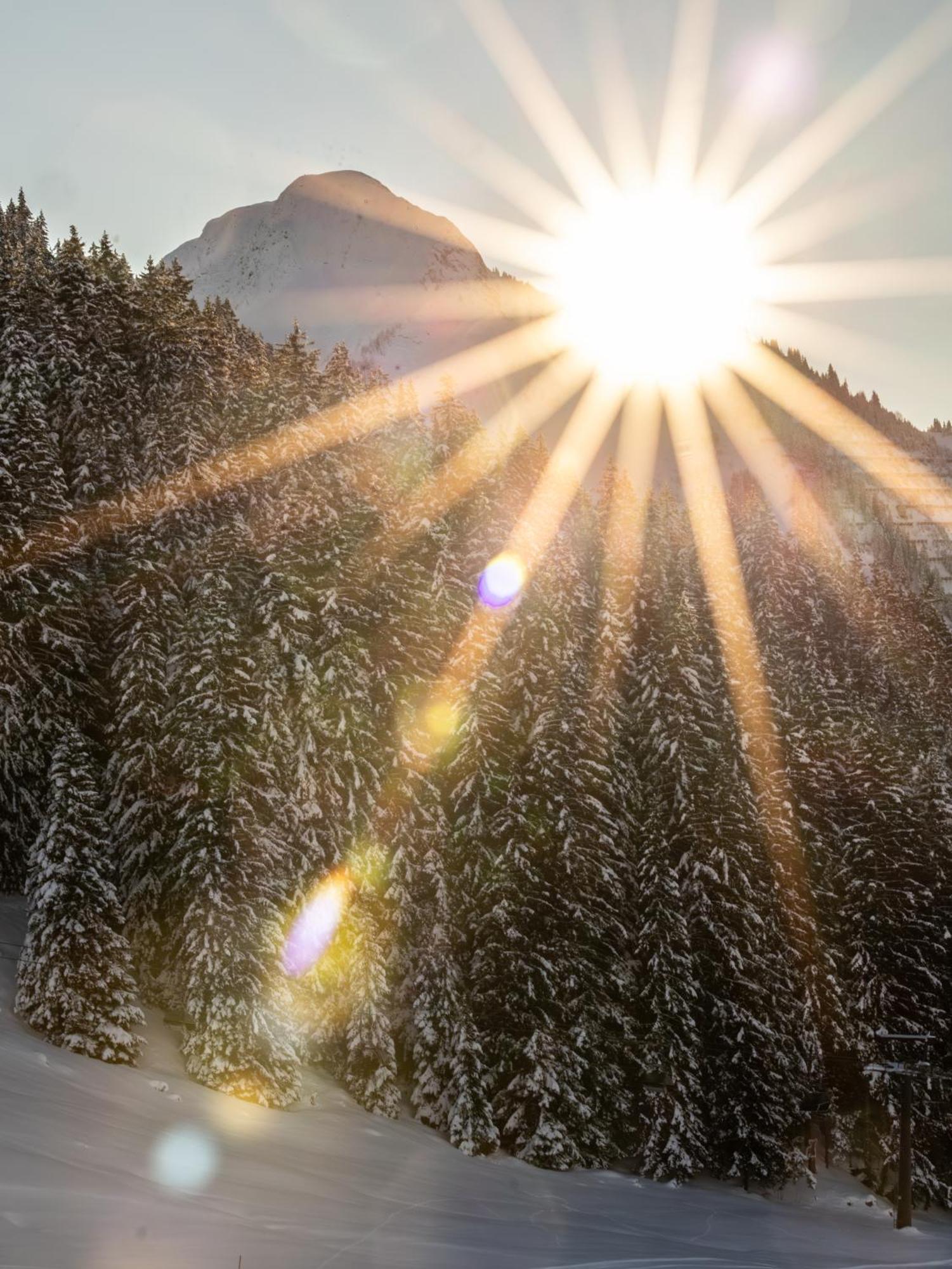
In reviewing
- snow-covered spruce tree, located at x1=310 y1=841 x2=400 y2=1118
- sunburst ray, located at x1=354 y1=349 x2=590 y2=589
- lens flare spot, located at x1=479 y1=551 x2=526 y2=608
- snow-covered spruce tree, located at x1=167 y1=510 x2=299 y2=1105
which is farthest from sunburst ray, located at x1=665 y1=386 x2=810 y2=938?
snow-covered spruce tree, located at x1=167 y1=510 x2=299 y2=1105

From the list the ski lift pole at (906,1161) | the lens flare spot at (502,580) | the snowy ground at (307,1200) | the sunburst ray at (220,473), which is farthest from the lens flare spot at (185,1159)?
the lens flare spot at (502,580)

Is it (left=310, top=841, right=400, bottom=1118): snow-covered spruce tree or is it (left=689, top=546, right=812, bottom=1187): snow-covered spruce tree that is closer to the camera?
(left=310, top=841, right=400, bottom=1118): snow-covered spruce tree

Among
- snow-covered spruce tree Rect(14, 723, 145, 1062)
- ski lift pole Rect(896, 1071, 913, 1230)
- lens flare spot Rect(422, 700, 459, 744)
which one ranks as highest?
lens flare spot Rect(422, 700, 459, 744)

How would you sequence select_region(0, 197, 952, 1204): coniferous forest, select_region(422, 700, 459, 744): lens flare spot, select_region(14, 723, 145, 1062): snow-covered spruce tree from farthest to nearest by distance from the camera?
select_region(422, 700, 459, 744): lens flare spot < select_region(0, 197, 952, 1204): coniferous forest < select_region(14, 723, 145, 1062): snow-covered spruce tree

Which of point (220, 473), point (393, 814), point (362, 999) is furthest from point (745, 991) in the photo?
point (220, 473)

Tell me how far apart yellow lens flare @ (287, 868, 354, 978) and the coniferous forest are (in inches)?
12.6

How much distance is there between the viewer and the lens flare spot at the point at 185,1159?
14539 millimetres

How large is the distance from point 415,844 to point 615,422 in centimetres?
17401

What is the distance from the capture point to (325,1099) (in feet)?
90.3

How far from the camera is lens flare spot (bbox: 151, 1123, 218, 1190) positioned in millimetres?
14539

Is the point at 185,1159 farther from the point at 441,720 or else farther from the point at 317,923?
the point at 441,720

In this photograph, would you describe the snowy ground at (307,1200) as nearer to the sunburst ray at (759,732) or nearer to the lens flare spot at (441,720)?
the sunburst ray at (759,732)

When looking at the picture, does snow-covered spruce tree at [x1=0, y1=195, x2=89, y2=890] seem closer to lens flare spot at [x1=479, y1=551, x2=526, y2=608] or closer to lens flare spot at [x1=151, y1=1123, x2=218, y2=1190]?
lens flare spot at [x1=151, y1=1123, x2=218, y2=1190]

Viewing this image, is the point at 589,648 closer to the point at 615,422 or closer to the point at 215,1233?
the point at 215,1233
